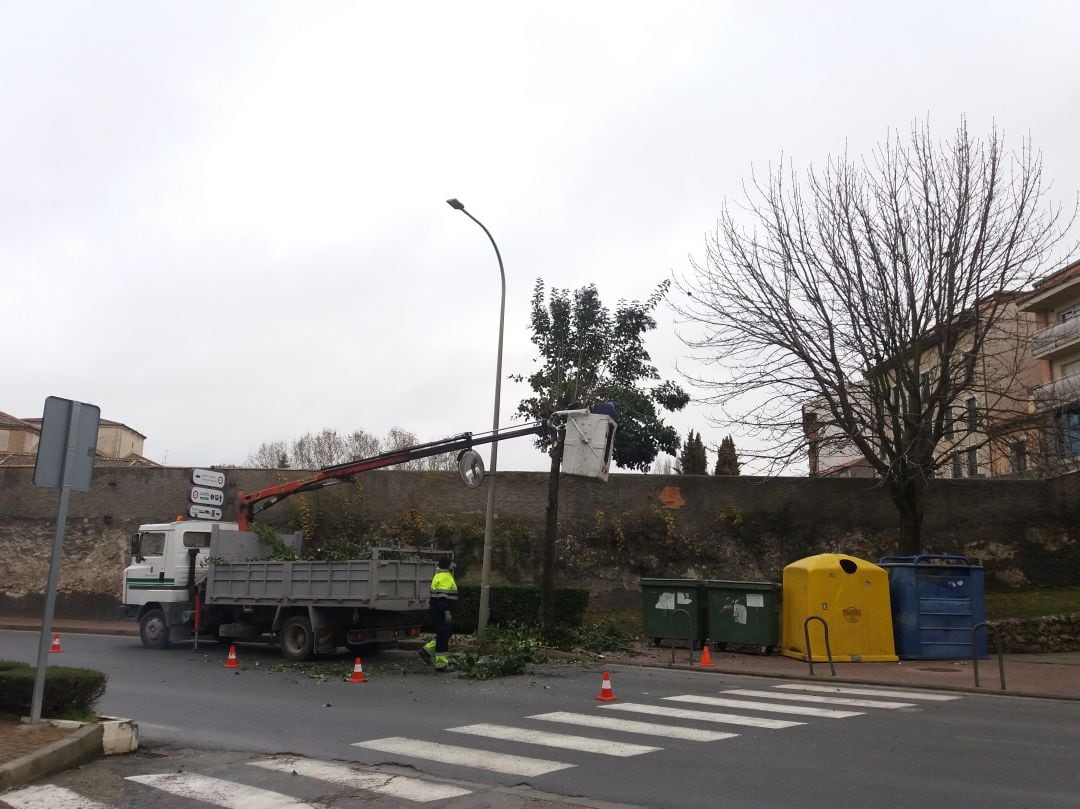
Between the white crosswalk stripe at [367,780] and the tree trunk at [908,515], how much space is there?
15464 mm

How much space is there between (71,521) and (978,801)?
86.9ft

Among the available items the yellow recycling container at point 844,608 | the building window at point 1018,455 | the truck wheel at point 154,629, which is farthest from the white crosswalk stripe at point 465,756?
the building window at point 1018,455

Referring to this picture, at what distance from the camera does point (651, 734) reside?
866 centimetres

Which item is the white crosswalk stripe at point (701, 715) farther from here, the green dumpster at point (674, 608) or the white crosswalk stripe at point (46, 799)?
the green dumpster at point (674, 608)

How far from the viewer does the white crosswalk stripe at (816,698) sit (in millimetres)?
10867

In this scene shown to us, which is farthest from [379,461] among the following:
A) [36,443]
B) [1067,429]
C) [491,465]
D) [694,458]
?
[36,443]

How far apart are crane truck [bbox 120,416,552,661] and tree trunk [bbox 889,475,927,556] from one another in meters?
8.64

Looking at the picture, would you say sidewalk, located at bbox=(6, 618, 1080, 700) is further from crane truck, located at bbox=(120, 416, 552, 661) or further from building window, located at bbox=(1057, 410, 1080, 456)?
building window, located at bbox=(1057, 410, 1080, 456)

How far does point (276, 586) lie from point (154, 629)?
379 cm

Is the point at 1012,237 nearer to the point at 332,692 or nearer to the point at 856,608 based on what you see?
the point at 856,608

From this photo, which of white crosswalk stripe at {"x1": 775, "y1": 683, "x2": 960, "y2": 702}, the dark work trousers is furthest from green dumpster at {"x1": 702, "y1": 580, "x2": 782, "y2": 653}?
the dark work trousers

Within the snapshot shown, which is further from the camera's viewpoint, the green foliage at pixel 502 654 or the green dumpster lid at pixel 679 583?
the green dumpster lid at pixel 679 583

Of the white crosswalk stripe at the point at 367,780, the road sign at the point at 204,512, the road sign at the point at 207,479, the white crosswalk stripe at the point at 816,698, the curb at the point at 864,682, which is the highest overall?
the road sign at the point at 207,479

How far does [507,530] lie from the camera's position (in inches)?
948
